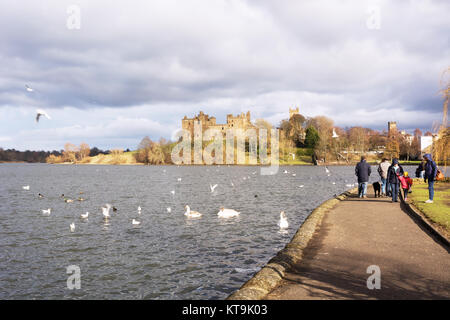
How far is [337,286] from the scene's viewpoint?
7406mm

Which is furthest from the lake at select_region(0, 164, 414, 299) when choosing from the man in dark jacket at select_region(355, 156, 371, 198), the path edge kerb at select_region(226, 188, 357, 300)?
the man in dark jacket at select_region(355, 156, 371, 198)

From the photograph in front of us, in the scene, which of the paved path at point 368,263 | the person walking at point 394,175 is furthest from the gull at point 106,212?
the person walking at point 394,175

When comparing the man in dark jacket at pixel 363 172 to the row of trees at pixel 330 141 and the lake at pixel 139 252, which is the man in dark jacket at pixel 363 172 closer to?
the lake at pixel 139 252

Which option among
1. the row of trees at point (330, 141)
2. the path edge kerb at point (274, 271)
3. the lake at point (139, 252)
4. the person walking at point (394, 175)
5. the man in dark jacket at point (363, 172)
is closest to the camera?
the path edge kerb at point (274, 271)

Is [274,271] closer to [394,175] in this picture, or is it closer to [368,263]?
[368,263]

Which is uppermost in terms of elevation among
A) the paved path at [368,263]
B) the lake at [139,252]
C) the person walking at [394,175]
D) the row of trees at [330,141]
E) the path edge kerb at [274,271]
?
the row of trees at [330,141]

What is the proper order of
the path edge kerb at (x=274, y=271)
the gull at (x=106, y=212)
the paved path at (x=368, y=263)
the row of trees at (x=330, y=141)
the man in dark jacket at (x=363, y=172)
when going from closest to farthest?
the paved path at (x=368, y=263), the path edge kerb at (x=274, y=271), the gull at (x=106, y=212), the man in dark jacket at (x=363, y=172), the row of trees at (x=330, y=141)

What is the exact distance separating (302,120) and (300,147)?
1812 cm

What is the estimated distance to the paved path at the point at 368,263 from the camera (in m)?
7.08

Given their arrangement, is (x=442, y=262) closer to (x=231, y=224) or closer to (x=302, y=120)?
(x=231, y=224)

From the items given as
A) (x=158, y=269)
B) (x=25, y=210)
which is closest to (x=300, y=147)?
(x=25, y=210)

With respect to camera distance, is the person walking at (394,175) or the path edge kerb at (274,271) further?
the person walking at (394,175)

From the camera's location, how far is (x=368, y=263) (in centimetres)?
905

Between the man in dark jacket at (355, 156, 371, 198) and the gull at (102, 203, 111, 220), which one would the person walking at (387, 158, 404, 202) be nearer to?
the man in dark jacket at (355, 156, 371, 198)
